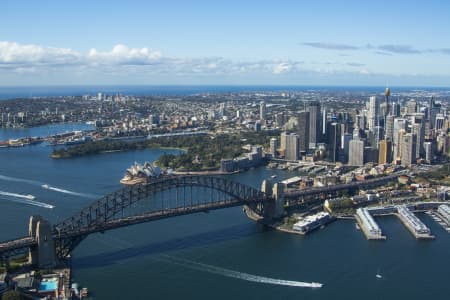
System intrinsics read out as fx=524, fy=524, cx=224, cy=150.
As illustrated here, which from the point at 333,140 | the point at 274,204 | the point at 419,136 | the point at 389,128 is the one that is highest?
the point at 389,128

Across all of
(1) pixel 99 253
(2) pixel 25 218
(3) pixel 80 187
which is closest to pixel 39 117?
(3) pixel 80 187

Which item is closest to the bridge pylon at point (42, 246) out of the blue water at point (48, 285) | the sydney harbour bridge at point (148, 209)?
the sydney harbour bridge at point (148, 209)

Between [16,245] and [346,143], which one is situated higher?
[346,143]

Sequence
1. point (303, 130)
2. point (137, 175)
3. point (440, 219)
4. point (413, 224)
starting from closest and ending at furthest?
point (413, 224) < point (440, 219) < point (137, 175) < point (303, 130)

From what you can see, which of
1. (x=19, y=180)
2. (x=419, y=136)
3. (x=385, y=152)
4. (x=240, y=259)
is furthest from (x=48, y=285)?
(x=419, y=136)

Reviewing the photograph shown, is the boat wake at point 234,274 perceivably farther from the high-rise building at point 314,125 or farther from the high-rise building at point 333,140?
the high-rise building at point 314,125

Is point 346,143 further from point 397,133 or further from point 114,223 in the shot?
point 114,223

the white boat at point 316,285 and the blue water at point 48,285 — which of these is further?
the white boat at point 316,285
